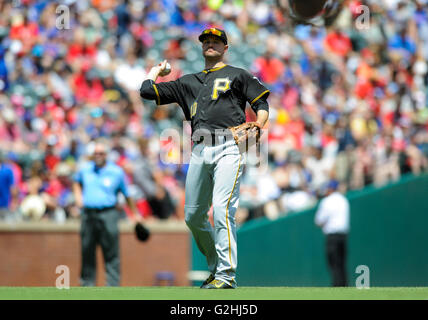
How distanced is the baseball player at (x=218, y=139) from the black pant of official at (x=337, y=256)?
624cm

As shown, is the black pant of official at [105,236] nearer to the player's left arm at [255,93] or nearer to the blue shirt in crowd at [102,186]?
the blue shirt in crowd at [102,186]

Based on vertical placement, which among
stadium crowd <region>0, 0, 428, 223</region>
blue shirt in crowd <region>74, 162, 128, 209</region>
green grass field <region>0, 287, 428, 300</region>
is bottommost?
green grass field <region>0, 287, 428, 300</region>

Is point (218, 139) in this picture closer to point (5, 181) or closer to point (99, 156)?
point (99, 156)

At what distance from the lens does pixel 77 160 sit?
569 inches

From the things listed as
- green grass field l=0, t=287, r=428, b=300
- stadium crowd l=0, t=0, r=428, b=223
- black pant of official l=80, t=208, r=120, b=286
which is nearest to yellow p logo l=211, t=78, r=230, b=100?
green grass field l=0, t=287, r=428, b=300

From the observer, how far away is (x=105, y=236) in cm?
997

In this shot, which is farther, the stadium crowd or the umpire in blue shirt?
the stadium crowd

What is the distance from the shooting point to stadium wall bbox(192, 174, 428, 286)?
523 inches

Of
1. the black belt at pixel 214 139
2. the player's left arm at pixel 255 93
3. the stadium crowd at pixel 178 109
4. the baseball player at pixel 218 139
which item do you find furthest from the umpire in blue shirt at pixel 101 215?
the player's left arm at pixel 255 93

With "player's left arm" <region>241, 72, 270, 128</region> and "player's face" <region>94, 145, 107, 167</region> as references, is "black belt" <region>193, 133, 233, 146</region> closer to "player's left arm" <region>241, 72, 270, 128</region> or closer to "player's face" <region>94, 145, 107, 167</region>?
"player's left arm" <region>241, 72, 270, 128</region>

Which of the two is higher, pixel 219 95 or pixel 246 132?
pixel 219 95

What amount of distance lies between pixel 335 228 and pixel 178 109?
5.00m

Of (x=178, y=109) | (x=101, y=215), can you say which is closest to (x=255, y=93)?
(x=101, y=215)
